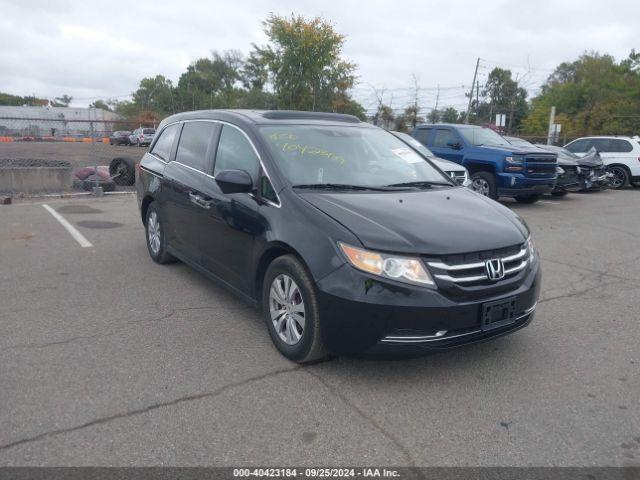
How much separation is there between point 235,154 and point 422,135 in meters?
9.34

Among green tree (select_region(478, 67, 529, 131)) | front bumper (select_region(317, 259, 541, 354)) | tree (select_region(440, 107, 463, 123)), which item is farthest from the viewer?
green tree (select_region(478, 67, 529, 131))

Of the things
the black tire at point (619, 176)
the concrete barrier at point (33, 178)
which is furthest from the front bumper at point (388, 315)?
the black tire at point (619, 176)

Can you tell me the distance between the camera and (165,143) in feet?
20.0

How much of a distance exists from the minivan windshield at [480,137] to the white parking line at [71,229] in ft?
28.2

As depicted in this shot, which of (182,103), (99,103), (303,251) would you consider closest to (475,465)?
(303,251)

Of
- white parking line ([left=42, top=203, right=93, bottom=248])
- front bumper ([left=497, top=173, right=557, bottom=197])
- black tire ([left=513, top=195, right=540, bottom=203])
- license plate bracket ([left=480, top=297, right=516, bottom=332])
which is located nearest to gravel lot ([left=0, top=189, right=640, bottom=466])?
license plate bracket ([left=480, top=297, right=516, bottom=332])

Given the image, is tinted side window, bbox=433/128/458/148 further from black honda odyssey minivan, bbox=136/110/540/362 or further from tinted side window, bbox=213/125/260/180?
tinted side window, bbox=213/125/260/180

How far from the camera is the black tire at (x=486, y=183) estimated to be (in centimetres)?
1183

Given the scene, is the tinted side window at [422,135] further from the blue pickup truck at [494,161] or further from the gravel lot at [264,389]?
the gravel lot at [264,389]

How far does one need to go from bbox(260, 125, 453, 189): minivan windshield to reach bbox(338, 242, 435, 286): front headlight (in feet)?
3.18

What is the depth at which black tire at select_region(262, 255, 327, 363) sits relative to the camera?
3441 mm

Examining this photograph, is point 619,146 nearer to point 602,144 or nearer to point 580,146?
point 602,144

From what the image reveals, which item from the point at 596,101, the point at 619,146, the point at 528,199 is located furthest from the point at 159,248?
the point at 596,101

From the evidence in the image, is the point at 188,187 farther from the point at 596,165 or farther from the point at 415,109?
the point at 415,109
